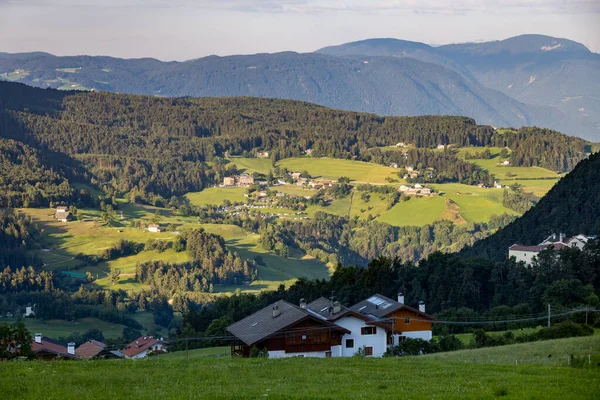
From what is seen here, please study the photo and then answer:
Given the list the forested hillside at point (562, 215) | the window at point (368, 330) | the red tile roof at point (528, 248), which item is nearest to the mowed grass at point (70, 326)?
the forested hillside at point (562, 215)

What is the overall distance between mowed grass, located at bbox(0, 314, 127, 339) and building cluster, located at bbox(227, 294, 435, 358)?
146 feet

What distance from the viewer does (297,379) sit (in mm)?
24406

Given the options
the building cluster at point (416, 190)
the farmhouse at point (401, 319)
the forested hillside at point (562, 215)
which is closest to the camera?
the farmhouse at point (401, 319)

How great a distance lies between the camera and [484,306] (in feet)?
220

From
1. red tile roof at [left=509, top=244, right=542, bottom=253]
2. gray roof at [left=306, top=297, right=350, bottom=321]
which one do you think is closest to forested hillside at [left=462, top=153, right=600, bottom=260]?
red tile roof at [left=509, top=244, right=542, bottom=253]

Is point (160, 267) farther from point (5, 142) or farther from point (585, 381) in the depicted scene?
point (585, 381)

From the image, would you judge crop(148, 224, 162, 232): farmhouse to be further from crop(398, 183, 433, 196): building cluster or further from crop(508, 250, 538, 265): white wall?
crop(508, 250, 538, 265): white wall

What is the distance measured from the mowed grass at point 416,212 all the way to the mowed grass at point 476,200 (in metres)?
3.40

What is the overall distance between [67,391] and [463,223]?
14349cm

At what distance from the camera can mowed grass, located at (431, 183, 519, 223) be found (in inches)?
6417

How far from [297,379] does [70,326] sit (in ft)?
240

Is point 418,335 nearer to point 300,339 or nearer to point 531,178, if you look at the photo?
point 300,339

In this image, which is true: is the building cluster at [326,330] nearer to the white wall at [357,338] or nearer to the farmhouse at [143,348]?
the white wall at [357,338]

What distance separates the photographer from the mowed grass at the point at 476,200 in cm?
16300
